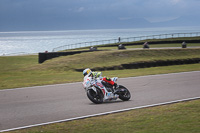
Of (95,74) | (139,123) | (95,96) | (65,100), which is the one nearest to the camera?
(139,123)

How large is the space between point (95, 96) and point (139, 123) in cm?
325

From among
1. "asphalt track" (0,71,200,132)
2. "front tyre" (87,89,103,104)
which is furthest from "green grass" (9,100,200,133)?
"front tyre" (87,89,103,104)

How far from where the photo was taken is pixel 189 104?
1099cm

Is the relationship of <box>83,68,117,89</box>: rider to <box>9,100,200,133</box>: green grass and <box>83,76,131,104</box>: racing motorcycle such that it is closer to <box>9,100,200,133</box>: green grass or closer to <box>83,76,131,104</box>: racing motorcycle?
<box>83,76,131,104</box>: racing motorcycle

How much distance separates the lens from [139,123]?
335 inches

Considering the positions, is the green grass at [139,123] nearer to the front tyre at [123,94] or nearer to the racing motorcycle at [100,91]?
the racing motorcycle at [100,91]

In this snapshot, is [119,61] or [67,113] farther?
[119,61]

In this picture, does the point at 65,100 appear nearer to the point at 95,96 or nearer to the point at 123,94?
the point at 95,96

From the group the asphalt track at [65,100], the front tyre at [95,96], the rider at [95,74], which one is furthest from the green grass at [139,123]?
the rider at [95,74]

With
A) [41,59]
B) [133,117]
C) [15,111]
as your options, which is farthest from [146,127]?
[41,59]

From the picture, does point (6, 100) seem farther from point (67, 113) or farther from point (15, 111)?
point (67, 113)

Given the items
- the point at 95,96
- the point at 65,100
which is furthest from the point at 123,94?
the point at 65,100

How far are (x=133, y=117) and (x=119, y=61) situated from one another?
2384cm

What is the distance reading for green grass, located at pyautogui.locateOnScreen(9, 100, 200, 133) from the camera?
7.83 meters
